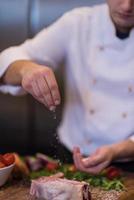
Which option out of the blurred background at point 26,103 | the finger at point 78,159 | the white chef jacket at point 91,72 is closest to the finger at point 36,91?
the finger at point 78,159

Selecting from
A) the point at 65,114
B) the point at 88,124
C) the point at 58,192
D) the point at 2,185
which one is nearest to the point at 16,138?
the point at 65,114

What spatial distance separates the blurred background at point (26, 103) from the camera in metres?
Result: 1.71

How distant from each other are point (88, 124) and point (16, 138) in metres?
0.50

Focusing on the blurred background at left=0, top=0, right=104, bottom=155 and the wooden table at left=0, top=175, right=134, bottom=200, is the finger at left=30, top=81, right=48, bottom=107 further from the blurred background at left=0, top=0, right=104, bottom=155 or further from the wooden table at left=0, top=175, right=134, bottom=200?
the blurred background at left=0, top=0, right=104, bottom=155

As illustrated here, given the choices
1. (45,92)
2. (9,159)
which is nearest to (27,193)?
(9,159)

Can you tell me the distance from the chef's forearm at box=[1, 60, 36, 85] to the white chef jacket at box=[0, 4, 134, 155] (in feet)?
0.17

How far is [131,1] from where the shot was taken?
120cm

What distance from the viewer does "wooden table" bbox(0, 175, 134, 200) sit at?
36.8 inches

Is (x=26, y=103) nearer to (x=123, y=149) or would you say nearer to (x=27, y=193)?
(x=123, y=149)

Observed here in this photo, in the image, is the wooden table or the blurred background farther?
the blurred background

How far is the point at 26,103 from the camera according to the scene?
1737mm

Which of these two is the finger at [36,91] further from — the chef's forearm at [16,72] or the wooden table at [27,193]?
the wooden table at [27,193]

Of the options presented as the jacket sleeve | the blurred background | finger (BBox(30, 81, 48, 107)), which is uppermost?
finger (BBox(30, 81, 48, 107))

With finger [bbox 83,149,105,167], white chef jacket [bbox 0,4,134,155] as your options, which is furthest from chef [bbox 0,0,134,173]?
finger [bbox 83,149,105,167]
